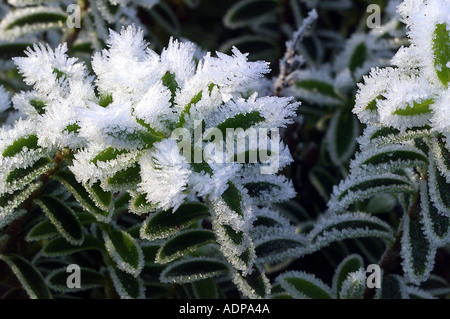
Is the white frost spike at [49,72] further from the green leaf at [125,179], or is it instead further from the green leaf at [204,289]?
the green leaf at [204,289]

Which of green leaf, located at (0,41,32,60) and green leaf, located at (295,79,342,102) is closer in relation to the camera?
green leaf, located at (0,41,32,60)

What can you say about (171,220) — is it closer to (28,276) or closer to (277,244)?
(277,244)

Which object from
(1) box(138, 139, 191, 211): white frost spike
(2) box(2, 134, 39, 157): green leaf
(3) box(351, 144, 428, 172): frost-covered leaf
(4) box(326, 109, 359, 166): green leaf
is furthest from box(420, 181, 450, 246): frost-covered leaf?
(2) box(2, 134, 39, 157): green leaf

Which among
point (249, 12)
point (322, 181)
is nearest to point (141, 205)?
point (322, 181)

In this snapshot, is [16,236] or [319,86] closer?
[16,236]

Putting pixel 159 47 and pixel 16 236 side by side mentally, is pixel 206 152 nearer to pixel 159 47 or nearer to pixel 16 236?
pixel 16 236

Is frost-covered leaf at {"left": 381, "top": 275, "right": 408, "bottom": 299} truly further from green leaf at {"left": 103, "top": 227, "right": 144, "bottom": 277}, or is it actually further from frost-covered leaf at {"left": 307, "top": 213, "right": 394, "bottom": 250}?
green leaf at {"left": 103, "top": 227, "right": 144, "bottom": 277}
